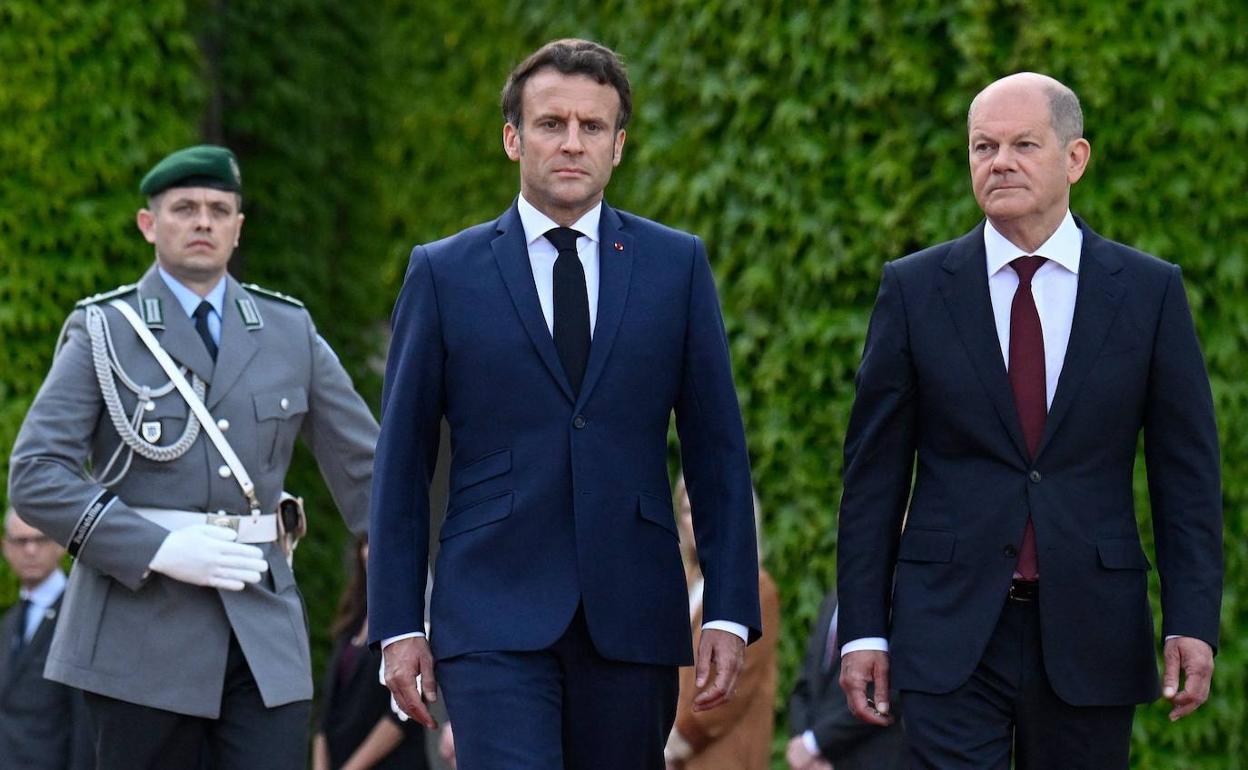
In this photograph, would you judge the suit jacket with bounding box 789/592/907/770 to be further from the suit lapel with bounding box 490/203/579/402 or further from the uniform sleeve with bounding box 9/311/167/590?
the uniform sleeve with bounding box 9/311/167/590

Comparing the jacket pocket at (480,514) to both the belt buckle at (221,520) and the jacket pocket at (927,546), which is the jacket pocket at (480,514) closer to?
the jacket pocket at (927,546)

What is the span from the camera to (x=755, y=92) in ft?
27.7

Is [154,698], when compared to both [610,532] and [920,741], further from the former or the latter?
[920,741]

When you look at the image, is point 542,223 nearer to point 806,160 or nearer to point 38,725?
point 38,725

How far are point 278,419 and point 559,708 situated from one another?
160 centimetres

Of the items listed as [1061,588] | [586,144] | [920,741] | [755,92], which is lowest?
[920,741]

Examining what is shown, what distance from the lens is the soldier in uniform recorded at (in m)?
5.52

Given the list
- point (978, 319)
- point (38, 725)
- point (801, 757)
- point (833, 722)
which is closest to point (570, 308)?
point (978, 319)

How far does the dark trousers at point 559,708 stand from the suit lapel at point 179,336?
1508mm

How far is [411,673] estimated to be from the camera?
4.54m

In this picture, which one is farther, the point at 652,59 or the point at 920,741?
the point at 652,59

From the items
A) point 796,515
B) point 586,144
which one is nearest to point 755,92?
point 796,515

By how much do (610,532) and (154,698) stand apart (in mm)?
1505

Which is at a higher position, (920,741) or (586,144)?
(586,144)
